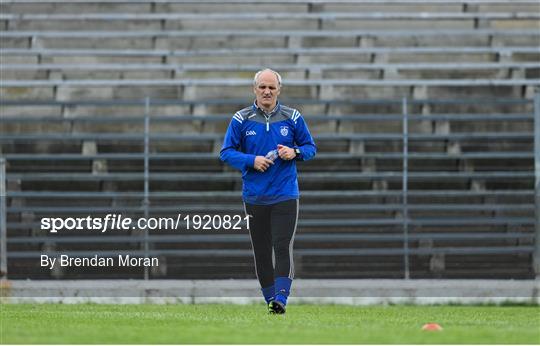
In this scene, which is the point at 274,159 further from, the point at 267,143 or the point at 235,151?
the point at 235,151

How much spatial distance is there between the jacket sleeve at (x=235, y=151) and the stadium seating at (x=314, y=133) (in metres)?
5.17

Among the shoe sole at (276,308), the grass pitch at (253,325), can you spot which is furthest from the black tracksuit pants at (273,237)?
the grass pitch at (253,325)

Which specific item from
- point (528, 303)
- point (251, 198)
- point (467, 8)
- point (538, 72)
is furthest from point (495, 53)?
point (251, 198)

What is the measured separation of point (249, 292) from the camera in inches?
523

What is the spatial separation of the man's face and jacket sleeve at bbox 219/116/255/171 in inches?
9.5

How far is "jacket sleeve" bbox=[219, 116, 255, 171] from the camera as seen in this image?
973cm

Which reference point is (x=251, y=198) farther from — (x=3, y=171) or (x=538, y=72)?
(x=538, y=72)

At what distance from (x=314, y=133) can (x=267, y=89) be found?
6.86 meters

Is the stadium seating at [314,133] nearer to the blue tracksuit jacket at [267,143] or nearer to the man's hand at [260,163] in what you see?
the blue tracksuit jacket at [267,143]

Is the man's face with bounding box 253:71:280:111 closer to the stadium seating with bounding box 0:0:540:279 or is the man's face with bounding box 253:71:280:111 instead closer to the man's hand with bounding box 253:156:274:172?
the man's hand with bounding box 253:156:274:172

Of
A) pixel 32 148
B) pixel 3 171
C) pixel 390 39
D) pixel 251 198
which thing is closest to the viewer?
pixel 251 198

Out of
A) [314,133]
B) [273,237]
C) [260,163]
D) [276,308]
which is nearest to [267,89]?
[260,163]

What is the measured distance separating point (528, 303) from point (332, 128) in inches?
162

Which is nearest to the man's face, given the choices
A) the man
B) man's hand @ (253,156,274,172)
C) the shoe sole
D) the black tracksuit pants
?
the man
